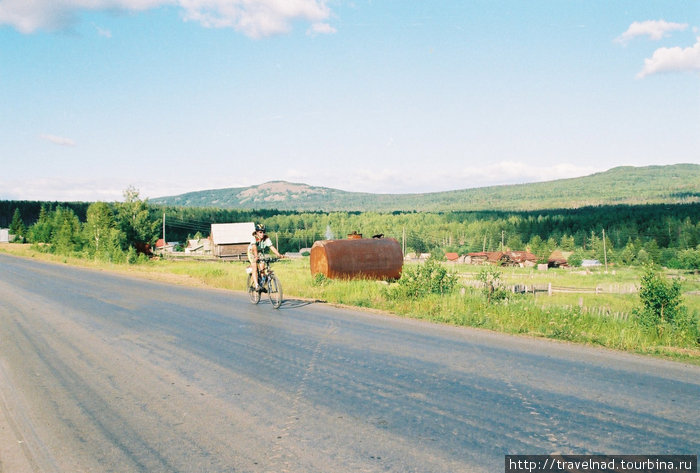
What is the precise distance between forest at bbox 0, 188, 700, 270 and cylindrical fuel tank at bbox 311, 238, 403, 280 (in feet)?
74.3

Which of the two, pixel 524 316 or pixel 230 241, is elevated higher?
pixel 230 241

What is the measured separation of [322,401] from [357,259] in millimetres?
16727

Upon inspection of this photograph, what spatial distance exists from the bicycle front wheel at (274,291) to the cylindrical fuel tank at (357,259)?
8.00 m

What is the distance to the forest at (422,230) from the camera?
44.5 m

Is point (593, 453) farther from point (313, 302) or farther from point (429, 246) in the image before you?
point (429, 246)

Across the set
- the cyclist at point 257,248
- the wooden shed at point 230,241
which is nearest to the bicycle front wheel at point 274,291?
the cyclist at point 257,248

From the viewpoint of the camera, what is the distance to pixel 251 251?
1355 centimetres

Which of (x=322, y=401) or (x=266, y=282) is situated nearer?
(x=322, y=401)

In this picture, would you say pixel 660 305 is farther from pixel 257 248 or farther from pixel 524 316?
pixel 257 248

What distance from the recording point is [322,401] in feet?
18.0

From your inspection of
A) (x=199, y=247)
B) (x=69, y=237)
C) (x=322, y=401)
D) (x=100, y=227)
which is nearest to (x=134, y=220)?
(x=100, y=227)

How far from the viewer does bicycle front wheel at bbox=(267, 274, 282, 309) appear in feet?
42.8

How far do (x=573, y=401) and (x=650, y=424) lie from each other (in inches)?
31.4

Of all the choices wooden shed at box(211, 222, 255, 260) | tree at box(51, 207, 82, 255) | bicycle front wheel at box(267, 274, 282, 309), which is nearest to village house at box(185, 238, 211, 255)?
wooden shed at box(211, 222, 255, 260)
